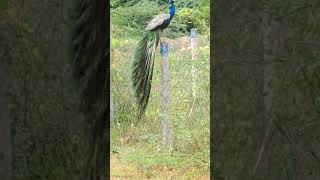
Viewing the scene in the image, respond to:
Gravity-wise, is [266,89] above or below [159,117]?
above

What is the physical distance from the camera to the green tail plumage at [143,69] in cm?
711

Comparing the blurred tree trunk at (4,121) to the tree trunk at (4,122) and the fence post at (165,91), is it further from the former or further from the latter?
the fence post at (165,91)

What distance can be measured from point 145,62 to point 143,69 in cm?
16

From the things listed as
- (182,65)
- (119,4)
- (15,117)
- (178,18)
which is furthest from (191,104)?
(15,117)

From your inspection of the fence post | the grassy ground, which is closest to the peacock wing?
the fence post

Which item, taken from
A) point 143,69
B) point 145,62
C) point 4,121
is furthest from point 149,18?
point 4,121

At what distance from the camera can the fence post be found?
26.3ft

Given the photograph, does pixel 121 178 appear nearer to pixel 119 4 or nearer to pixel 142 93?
pixel 142 93

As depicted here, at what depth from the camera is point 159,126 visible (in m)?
9.27

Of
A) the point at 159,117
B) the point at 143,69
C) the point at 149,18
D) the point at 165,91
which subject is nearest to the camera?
the point at 143,69

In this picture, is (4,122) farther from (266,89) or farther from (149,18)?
(149,18)

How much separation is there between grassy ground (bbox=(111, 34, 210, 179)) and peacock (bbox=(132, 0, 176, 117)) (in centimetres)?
75

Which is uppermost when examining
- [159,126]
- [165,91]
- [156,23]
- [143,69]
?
[156,23]

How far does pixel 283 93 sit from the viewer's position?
2.61ft
